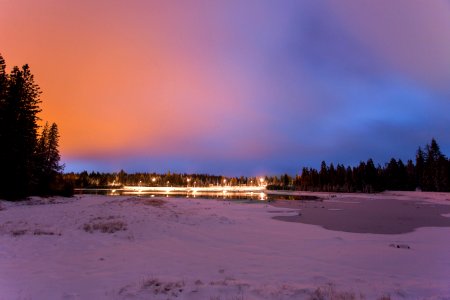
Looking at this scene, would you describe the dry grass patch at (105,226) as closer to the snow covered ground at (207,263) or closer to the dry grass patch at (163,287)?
the snow covered ground at (207,263)

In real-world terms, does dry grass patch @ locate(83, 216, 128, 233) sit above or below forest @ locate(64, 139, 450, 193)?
below

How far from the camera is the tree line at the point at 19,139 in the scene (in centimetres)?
3947

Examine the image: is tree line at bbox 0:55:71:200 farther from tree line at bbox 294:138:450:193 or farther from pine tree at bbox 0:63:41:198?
tree line at bbox 294:138:450:193

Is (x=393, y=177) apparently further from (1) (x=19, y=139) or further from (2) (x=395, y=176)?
(1) (x=19, y=139)

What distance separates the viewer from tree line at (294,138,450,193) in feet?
317

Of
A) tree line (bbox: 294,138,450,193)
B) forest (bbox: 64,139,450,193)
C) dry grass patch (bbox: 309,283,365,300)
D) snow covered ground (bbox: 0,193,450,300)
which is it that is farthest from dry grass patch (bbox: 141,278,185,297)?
tree line (bbox: 294,138,450,193)

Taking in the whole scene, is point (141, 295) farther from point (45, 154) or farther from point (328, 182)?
point (328, 182)

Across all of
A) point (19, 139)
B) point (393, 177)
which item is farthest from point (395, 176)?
point (19, 139)

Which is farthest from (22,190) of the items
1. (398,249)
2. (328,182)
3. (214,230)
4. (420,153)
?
(328,182)

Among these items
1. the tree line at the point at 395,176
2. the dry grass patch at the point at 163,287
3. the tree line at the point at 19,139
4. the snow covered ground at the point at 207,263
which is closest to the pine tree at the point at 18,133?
the tree line at the point at 19,139

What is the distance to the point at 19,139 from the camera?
4300cm

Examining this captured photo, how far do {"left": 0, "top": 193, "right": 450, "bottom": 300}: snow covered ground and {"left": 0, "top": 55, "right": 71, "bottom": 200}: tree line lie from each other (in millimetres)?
23691

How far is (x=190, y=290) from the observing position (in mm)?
8305

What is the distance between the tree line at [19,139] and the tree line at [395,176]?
343ft
